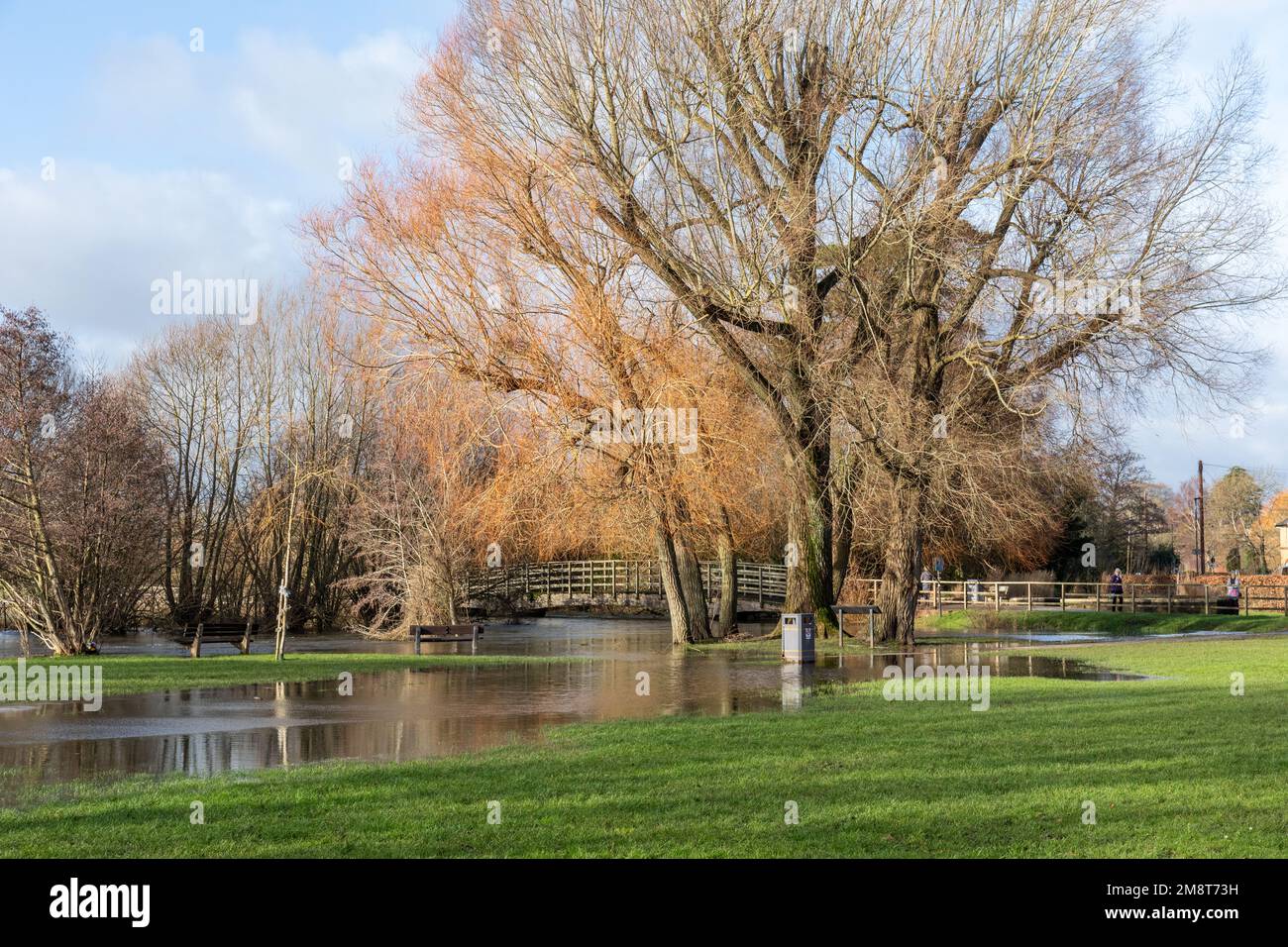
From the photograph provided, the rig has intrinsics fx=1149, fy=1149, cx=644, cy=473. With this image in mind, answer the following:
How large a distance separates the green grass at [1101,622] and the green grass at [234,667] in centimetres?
1703

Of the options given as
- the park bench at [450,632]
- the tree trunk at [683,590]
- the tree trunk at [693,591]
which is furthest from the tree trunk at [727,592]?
the park bench at [450,632]

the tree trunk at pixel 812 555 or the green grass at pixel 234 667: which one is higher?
the tree trunk at pixel 812 555

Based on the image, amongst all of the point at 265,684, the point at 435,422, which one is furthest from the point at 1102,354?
the point at 265,684

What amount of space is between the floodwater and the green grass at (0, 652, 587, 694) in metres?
0.67

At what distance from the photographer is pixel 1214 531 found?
110938 millimetres

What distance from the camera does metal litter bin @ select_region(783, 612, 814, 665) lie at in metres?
22.6

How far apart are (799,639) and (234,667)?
1088 centimetres

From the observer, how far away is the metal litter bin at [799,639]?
888 inches

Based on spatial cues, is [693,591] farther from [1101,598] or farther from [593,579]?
[593,579]

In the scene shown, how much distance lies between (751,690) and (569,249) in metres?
14.1

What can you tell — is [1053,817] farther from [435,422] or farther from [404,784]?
[435,422]

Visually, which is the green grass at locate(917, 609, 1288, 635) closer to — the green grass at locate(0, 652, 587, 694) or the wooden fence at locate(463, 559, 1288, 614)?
the wooden fence at locate(463, 559, 1288, 614)

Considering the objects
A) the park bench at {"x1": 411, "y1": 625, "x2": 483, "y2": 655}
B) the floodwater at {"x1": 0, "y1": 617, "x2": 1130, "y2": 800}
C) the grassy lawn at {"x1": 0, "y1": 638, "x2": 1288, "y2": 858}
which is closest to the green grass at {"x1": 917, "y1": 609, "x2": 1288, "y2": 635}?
the floodwater at {"x1": 0, "y1": 617, "x2": 1130, "y2": 800}

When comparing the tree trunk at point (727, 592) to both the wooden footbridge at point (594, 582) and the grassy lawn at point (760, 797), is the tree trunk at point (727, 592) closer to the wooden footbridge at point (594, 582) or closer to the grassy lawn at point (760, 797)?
the wooden footbridge at point (594, 582)
